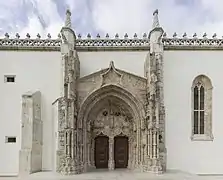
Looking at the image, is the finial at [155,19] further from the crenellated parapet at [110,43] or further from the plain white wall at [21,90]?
the plain white wall at [21,90]

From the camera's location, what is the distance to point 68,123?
53.1 ft

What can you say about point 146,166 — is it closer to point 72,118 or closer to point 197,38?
point 72,118

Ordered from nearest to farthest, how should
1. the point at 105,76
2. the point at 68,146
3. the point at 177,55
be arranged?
the point at 68,146, the point at 105,76, the point at 177,55

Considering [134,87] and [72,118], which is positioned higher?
[134,87]

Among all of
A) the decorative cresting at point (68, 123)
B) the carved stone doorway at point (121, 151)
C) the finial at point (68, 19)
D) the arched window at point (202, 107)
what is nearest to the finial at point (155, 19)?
the arched window at point (202, 107)

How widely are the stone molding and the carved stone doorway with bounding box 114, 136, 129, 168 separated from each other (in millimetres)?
5502

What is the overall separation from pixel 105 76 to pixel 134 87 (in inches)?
68.5

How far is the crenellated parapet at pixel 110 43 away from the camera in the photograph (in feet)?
60.4

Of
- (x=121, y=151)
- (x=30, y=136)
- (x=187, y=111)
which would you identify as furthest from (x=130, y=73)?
(x=30, y=136)

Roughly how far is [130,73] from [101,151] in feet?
16.8

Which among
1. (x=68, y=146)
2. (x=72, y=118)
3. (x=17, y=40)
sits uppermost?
(x=17, y=40)

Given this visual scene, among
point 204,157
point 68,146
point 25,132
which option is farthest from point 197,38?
point 25,132

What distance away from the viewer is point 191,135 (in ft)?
58.6

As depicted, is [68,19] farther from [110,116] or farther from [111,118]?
[111,118]
